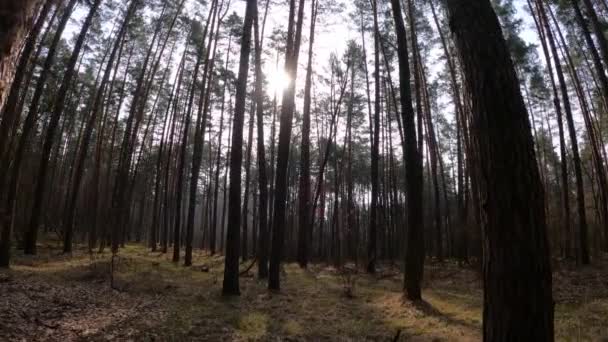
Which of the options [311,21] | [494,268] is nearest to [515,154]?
[494,268]

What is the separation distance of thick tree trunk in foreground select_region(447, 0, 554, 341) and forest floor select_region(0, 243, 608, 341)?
14.4 feet

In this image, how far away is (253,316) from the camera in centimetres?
719

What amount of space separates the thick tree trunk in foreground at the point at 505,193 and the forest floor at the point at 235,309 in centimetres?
440

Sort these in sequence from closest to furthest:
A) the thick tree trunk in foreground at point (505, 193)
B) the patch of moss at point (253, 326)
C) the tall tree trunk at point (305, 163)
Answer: the thick tree trunk in foreground at point (505, 193), the patch of moss at point (253, 326), the tall tree trunk at point (305, 163)

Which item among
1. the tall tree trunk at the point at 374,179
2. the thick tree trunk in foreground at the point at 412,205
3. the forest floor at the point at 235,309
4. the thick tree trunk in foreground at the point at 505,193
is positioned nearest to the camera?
the thick tree trunk in foreground at the point at 505,193

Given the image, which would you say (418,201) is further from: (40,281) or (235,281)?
(40,281)

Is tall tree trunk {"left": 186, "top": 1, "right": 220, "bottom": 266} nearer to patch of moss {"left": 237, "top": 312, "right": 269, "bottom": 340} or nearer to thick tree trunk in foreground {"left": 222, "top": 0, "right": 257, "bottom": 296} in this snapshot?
thick tree trunk in foreground {"left": 222, "top": 0, "right": 257, "bottom": 296}

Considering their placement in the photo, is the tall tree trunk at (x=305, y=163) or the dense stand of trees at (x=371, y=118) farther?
the tall tree trunk at (x=305, y=163)

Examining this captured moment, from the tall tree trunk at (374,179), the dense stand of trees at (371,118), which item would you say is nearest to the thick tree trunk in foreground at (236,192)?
the dense stand of trees at (371,118)

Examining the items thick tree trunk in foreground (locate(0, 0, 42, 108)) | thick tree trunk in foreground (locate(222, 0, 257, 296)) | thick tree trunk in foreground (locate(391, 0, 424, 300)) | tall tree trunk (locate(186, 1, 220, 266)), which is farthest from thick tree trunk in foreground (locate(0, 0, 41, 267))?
tall tree trunk (locate(186, 1, 220, 266))

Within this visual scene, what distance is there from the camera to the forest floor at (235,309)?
5871mm

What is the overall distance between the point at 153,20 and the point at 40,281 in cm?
1411

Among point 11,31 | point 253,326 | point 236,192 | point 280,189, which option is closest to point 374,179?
point 280,189

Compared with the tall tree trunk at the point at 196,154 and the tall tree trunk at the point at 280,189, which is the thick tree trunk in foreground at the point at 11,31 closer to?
the tall tree trunk at the point at 280,189
